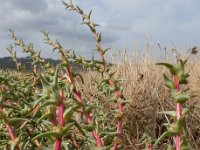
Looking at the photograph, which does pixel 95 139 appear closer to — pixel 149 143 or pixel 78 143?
pixel 149 143

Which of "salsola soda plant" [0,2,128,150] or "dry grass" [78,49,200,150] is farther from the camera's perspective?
"dry grass" [78,49,200,150]

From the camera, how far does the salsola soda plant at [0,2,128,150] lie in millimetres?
1009

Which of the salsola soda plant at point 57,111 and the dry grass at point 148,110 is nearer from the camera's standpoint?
the salsola soda plant at point 57,111

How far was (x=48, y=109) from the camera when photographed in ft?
3.47

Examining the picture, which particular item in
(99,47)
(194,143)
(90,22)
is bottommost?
(194,143)

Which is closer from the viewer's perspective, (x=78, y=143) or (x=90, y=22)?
(x=78, y=143)

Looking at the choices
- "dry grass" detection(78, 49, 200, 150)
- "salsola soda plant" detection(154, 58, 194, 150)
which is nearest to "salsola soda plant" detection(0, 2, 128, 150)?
"salsola soda plant" detection(154, 58, 194, 150)

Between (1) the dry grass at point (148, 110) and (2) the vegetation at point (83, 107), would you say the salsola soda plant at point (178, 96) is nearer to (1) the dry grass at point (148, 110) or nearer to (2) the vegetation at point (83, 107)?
(2) the vegetation at point (83, 107)

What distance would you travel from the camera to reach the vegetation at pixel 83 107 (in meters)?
1.05

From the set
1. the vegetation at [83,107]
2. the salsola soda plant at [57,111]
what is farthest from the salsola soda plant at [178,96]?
the salsola soda plant at [57,111]

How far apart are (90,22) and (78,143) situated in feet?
2.41

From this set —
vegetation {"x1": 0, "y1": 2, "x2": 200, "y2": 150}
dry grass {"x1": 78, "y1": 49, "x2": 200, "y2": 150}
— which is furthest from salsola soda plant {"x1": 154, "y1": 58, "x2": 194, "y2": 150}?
dry grass {"x1": 78, "y1": 49, "x2": 200, "y2": 150}

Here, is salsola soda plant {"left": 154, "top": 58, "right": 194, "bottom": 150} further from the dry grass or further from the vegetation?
the dry grass

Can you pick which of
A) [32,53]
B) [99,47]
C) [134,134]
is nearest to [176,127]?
[99,47]
